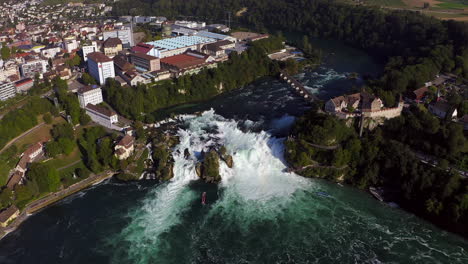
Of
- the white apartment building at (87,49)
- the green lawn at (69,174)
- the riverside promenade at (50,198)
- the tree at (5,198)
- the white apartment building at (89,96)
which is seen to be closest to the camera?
the riverside promenade at (50,198)

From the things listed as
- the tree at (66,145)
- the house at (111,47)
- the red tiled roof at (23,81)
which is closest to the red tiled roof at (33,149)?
the tree at (66,145)

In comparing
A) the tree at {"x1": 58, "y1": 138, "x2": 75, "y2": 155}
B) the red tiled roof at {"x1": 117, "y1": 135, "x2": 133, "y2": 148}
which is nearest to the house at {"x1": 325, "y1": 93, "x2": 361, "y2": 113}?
the red tiled roof at {"x1": 117, "y1": 135, "x2": 133, "y2": 148}

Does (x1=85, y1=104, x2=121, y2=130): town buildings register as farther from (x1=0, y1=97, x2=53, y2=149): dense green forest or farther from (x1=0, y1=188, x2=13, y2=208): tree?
(x1=0, y1=188, x2=13, y2=208): tree

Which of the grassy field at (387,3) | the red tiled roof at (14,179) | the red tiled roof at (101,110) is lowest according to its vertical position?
the red tiled roof at (14,179)

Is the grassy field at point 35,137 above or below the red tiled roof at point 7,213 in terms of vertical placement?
above

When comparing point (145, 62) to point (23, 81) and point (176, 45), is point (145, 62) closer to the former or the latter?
point (176, 45)

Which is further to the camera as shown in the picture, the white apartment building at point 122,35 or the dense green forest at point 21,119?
the white apartment building at point 122,35

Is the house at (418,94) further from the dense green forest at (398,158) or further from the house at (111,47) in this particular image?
the house at (111,47)
